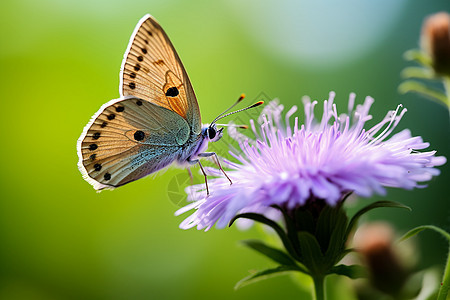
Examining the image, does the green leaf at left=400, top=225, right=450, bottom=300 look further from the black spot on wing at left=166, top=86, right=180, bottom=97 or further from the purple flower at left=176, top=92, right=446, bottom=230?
the black spot on wing at left=166, top=86, right=180, bottom=97

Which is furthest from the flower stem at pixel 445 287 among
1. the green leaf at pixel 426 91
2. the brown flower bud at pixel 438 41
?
the brown flower bud at pixel 438 41

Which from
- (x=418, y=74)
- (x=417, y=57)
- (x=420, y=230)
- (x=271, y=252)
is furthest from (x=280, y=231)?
(x=417, y=57)

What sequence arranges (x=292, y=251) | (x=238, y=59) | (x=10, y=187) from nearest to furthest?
(x=292, y=251), (x=10, y=187), (x=238, y=59)

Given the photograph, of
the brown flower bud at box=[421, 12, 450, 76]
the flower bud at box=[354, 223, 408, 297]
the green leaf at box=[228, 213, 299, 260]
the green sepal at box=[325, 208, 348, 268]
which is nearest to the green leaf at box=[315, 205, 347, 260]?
the green sepal at box=[325, 208, 348, 268]

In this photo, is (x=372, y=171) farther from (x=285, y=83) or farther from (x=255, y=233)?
(x=285, y=83)

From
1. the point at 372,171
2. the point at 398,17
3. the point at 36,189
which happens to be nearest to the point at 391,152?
the point at 372,171

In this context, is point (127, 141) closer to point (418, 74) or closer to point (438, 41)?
point (418, 74)
